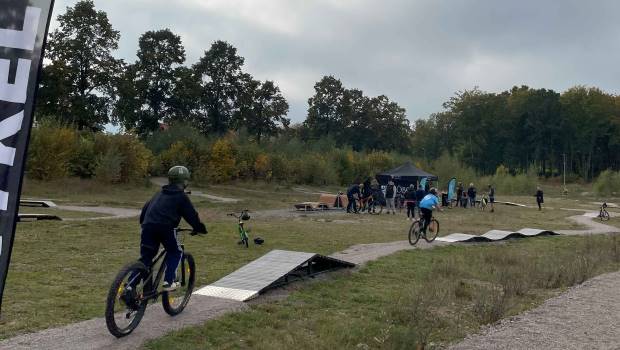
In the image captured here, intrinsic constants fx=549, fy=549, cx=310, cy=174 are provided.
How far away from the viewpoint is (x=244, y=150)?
4619 centimetres

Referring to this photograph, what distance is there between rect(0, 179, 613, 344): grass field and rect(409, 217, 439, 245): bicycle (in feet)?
4.13

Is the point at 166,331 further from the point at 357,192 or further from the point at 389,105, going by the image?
the point at 389,105

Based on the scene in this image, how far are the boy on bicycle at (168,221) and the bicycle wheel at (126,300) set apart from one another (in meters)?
0.32

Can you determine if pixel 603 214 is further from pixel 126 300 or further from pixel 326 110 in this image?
pixel 326 110

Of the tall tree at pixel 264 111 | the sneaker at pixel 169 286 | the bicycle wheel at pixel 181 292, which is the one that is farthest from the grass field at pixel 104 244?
the tall tree at pixel 264 111

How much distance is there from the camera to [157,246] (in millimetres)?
6199

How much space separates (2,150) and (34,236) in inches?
458

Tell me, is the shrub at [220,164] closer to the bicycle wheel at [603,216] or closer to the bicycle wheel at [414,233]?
the bicycle wheel at [603,216]

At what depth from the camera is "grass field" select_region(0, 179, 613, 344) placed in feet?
23.3

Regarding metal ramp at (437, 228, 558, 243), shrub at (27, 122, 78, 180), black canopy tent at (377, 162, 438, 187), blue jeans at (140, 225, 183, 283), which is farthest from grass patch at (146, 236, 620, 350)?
shrub at (27, 122, 78, 180)

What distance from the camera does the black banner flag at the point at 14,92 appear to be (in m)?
3.04

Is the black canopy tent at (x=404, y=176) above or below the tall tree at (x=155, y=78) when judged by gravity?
below

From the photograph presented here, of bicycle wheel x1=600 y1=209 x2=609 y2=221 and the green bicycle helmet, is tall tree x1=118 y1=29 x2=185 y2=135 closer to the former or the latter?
bicycle wheel x1=600 y1=209 x2=609 y2=221

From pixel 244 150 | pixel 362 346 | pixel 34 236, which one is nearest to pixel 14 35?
pixel 362 346
